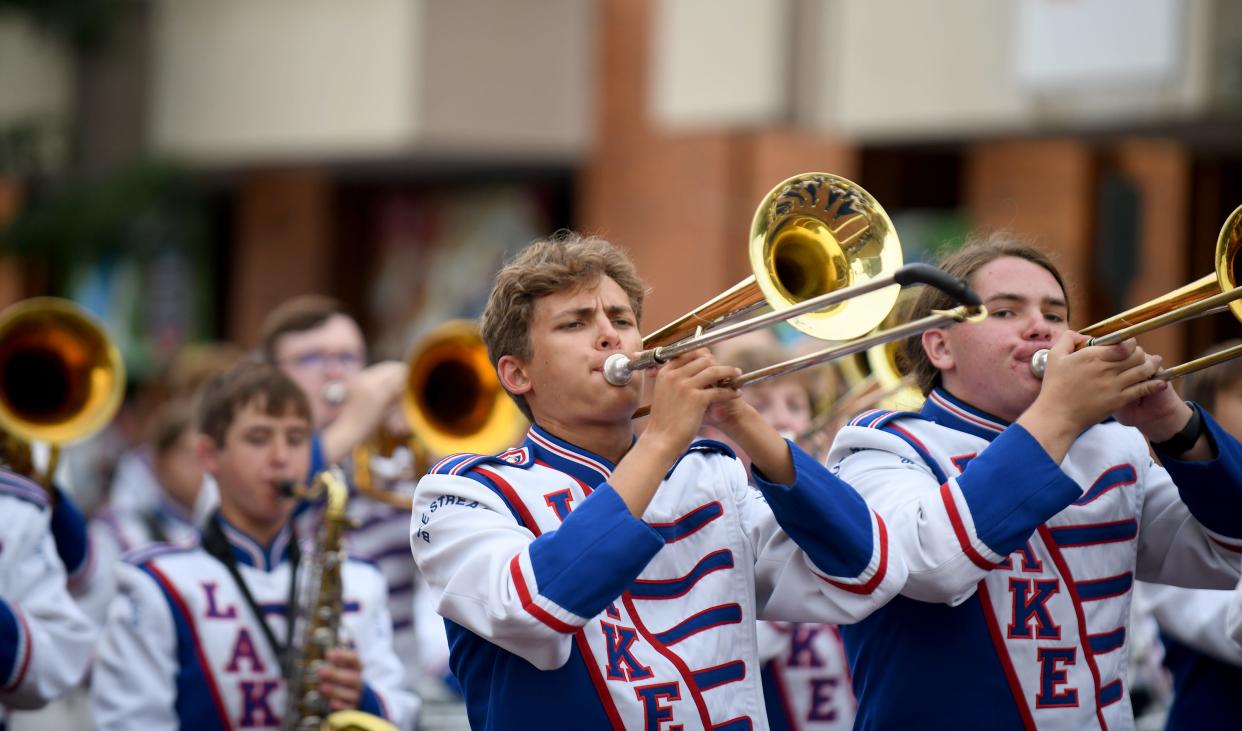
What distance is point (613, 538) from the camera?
3.02 meters

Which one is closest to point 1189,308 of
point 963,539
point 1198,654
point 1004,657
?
point 963,539

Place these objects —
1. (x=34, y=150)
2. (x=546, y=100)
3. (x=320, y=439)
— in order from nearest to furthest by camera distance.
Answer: (x=320, y=439)
(x=546, y=100)
(x=34, y=150)

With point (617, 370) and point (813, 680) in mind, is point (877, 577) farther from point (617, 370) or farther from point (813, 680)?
point (813, 680)

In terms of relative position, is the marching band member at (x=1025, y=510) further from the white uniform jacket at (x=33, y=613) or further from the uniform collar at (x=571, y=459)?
the white uniform jacket at (x=33, y=613)

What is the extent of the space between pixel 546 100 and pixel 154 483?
714 centimetres

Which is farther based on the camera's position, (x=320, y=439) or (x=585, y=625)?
(x=320, y=439)

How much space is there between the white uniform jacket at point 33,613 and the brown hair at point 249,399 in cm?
57

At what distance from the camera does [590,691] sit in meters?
3.17

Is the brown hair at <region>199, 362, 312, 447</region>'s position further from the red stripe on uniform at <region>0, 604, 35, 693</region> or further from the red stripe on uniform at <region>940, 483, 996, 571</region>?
the red stripe on uniform at <region>940, 483, 996, 571</region>

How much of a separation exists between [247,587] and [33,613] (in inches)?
22.3

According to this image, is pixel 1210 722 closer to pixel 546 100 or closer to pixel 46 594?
pixel 46 594

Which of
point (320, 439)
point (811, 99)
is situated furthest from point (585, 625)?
point (811, 99)

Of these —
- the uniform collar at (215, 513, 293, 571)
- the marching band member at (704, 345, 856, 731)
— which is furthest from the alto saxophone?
the marching band member at (704, 345, 856, 731)

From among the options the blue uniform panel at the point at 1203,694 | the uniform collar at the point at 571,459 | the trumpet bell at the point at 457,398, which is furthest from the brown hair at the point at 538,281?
the trumpet bell at the point at 457,398
